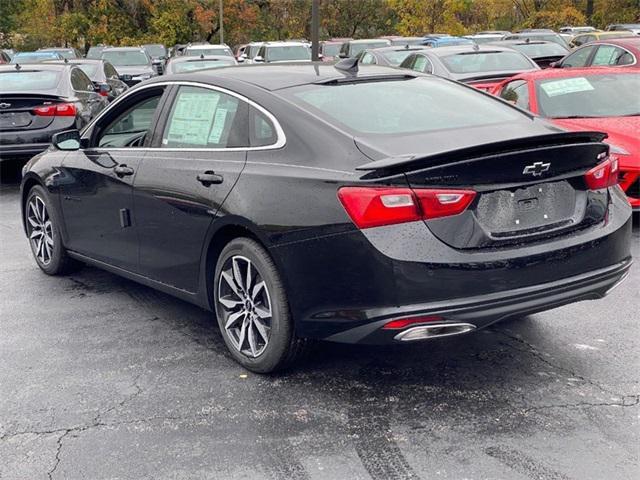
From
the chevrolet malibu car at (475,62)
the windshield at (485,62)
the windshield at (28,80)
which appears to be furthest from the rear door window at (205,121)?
the windshield at (485,62)

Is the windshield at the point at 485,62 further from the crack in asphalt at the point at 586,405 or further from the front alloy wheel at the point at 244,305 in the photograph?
the crack in asphalt at the point at 586,405

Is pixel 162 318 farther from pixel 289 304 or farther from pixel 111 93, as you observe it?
pixel 111 93

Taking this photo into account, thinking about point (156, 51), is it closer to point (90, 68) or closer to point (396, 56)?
point (90, 68)

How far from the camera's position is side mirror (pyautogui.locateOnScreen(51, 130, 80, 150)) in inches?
239

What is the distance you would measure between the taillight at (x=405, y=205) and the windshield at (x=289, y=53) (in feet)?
66.5

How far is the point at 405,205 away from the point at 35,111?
846 centimetres

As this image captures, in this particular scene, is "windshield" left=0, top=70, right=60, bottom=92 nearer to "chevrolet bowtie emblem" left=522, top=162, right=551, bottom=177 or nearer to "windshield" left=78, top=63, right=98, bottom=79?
"windshield" left=78, top=63, right=98, bottom=79

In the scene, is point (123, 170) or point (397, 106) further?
point (123, 170)


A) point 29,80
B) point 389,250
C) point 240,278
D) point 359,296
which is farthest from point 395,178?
point 29,80

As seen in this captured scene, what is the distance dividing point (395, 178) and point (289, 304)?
2.86ft

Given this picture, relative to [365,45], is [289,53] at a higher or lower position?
higher

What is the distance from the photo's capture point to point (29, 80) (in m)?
12.1

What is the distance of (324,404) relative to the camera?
4145 mm

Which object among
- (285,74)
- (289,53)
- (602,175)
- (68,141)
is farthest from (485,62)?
(289,53)
